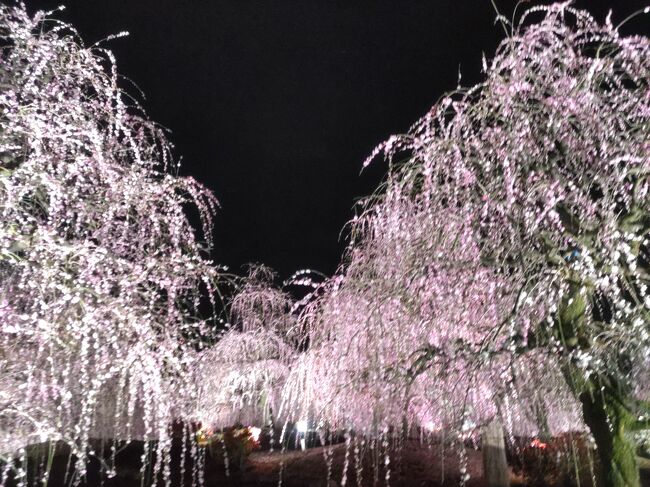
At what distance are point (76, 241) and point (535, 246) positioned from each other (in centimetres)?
399

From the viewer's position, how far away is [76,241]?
505 cm

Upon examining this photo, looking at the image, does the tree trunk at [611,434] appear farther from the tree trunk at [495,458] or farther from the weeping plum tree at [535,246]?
the tree trunk at [495,458]

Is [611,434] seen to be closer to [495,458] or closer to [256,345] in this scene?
[495,458]

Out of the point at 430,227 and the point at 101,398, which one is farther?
the point at 101,398

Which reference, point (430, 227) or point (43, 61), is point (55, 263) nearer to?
point (43, 61)

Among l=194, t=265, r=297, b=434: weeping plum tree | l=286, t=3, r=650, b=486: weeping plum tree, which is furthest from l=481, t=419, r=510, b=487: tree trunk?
l=194, t=265, r=297, b=434: weeping plum tree

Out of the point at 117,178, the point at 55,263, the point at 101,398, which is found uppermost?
the point at 117,178

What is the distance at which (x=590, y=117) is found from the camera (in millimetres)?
5027

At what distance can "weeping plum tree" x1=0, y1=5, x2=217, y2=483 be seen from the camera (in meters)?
4.59

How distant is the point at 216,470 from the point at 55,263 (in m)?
10.9

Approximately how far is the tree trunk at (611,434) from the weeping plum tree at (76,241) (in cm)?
382

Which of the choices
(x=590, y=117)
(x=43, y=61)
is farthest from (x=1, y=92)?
(x=590, y=117)

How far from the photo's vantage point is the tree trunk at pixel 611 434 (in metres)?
5.45

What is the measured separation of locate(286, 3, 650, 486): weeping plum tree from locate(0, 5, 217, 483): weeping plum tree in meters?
2.15
